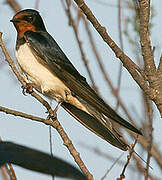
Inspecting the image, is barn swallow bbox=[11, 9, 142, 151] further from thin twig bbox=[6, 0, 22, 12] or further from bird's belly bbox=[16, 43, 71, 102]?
thin twig bbox=[6, 0, 22, 12]

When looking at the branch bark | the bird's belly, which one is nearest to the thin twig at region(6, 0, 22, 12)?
the bird's belly

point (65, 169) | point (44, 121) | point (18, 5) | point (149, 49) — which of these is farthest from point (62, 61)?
point (65, 169)

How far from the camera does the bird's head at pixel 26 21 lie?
3113 mm

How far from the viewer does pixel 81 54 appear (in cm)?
260

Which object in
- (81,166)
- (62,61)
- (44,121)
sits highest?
(62,61)

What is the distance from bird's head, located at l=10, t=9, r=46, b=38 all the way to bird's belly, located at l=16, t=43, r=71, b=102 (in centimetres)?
21

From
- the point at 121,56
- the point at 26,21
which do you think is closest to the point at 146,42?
the point at 121,56

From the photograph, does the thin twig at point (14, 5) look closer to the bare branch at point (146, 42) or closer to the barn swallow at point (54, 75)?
the barn swallow at point (54, 75)

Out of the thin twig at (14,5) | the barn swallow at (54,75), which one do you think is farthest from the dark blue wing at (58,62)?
the thin twig at (14,5)

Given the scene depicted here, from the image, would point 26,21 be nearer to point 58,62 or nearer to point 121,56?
point 58,62

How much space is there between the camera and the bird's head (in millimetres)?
3113

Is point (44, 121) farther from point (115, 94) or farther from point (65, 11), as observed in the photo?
point (65, 11)

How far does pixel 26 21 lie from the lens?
3.18 meters

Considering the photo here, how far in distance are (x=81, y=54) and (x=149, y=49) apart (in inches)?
33.4
